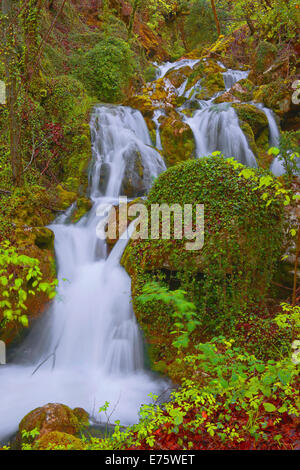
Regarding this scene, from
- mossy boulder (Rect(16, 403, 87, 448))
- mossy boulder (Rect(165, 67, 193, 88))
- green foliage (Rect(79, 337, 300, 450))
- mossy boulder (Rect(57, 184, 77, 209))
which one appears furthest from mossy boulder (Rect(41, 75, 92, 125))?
green foliage (Rect(79, 337, 300, 450))

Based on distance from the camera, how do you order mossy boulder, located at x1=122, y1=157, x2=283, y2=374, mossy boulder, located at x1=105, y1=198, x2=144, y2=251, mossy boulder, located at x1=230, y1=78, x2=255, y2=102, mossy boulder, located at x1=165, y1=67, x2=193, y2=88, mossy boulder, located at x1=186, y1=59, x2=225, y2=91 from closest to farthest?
1. mossy boulder, located at x1=122, y1=157, x2=283, y2=374
2. mossy boulder, located at x1=105, y1=198, x2=144, y2=251
3. mossy boulder, located at x1=230, y1=78, x2=255, y2=102
4. mossy boulder, located at x1=186, y1=59, x2=225, y2=91
5. mossy boulder, located at x1=165, y1=67, x2=193, y2=88

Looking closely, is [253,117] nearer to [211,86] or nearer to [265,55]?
[211,86]

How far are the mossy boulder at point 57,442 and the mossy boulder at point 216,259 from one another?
6.68 ft

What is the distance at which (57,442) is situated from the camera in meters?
2.88

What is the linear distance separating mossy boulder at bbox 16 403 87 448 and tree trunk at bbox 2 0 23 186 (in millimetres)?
4751

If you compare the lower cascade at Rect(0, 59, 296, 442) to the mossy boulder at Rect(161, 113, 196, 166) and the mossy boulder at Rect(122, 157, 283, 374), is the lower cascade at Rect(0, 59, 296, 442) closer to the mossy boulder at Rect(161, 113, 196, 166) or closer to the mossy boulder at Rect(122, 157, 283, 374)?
the mossy boulder at Rect(122, 157, 283, 374)

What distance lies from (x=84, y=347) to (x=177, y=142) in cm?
795

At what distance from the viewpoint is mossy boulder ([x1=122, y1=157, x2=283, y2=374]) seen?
4551 millimetres

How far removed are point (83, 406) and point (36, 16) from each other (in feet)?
33.1

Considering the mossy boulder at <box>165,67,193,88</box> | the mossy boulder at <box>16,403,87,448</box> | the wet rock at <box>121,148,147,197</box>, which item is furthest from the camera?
the mossy boulder at <box>165,67,193,88</box>

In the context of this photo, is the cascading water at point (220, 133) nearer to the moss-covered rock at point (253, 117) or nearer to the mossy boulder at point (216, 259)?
the moss-covered rock at point (253, 117)

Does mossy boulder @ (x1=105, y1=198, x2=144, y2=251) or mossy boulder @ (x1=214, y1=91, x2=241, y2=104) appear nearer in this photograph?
mossy boulder @ (x1=105, y1=198, x2=144, y2=251)

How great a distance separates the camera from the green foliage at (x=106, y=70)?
1312 centimetres
